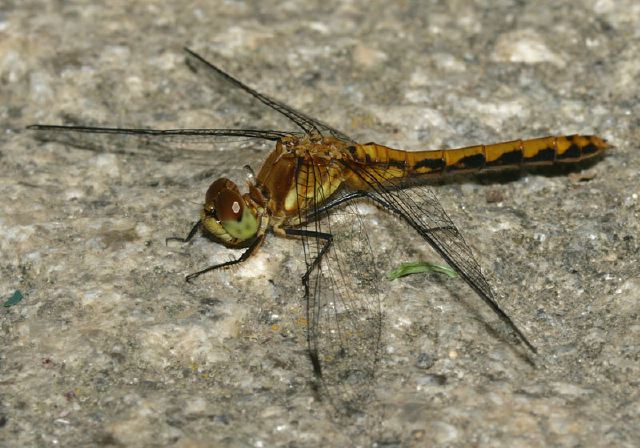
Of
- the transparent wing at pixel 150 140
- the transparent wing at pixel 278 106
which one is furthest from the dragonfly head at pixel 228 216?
the transparent wing at pixel 278 106

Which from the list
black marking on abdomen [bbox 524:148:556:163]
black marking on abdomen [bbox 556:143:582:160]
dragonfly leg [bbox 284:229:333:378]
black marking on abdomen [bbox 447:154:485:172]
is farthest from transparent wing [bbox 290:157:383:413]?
black marking on abdomen [bbox 556:143:582:160]

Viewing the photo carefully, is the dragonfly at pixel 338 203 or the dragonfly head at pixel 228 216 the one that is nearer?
the dragonfly at pixel 338 203

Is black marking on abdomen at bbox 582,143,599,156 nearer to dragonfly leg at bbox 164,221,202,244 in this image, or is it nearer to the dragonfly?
the dragonfly

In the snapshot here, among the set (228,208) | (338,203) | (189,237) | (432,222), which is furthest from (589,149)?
(189,237)

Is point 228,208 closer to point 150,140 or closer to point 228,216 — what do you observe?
point 228,216

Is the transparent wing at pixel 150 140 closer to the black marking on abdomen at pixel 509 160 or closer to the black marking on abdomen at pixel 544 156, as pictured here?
the black marking on abdomen at pixel 509 160
